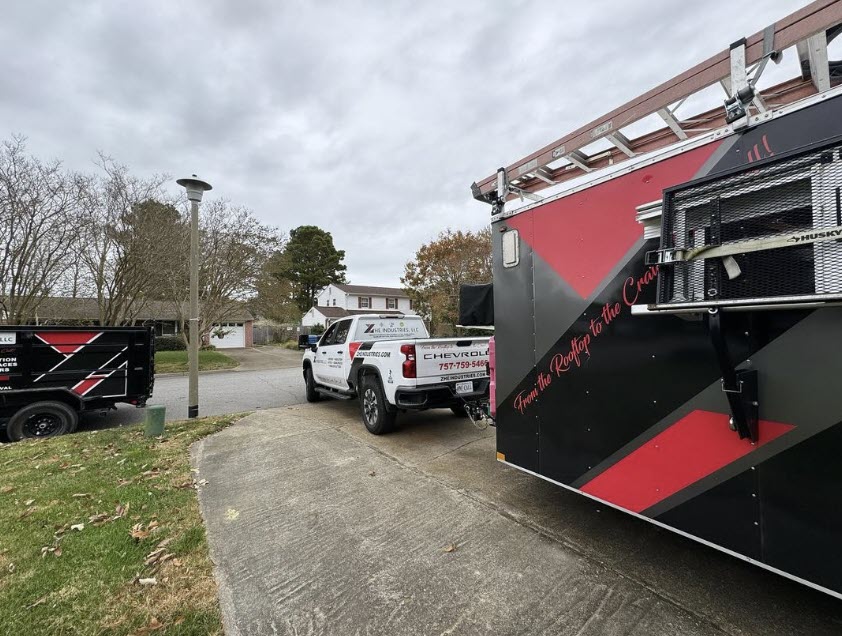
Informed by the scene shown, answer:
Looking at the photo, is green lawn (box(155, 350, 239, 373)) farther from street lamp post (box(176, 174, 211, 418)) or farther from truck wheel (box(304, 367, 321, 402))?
street lamp post (box(176, 174, 211, 418))

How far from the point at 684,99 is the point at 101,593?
460cm

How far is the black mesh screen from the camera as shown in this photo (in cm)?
162

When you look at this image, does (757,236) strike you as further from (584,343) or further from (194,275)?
(194,275)

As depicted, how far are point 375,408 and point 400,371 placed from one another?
102 centimetres

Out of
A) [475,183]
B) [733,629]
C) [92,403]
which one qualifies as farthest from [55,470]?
[733,629]

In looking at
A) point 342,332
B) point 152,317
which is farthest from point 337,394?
point 152,317

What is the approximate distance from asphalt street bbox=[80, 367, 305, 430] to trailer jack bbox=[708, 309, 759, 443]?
28.9 feet

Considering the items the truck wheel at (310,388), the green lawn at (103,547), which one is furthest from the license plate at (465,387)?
the truck wheel at (310,388)

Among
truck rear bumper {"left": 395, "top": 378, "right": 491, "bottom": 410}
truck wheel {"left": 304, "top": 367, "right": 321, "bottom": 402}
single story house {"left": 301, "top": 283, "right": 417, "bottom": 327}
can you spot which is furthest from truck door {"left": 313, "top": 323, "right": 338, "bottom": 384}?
single story house {"left": 301, "top": 283, "right": 417, "bottom": 327}

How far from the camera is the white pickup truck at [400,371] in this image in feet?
18.5

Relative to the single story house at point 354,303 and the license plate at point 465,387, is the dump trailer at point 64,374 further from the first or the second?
the single story house at point 354,303

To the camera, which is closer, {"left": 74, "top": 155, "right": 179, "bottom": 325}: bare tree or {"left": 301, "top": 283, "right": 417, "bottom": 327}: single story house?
{"left": 74, "top": 155, "right": 179, "bottom": 325}: bare tree

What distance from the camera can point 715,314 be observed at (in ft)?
6.27

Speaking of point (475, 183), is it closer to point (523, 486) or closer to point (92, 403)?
point (523, 486)
